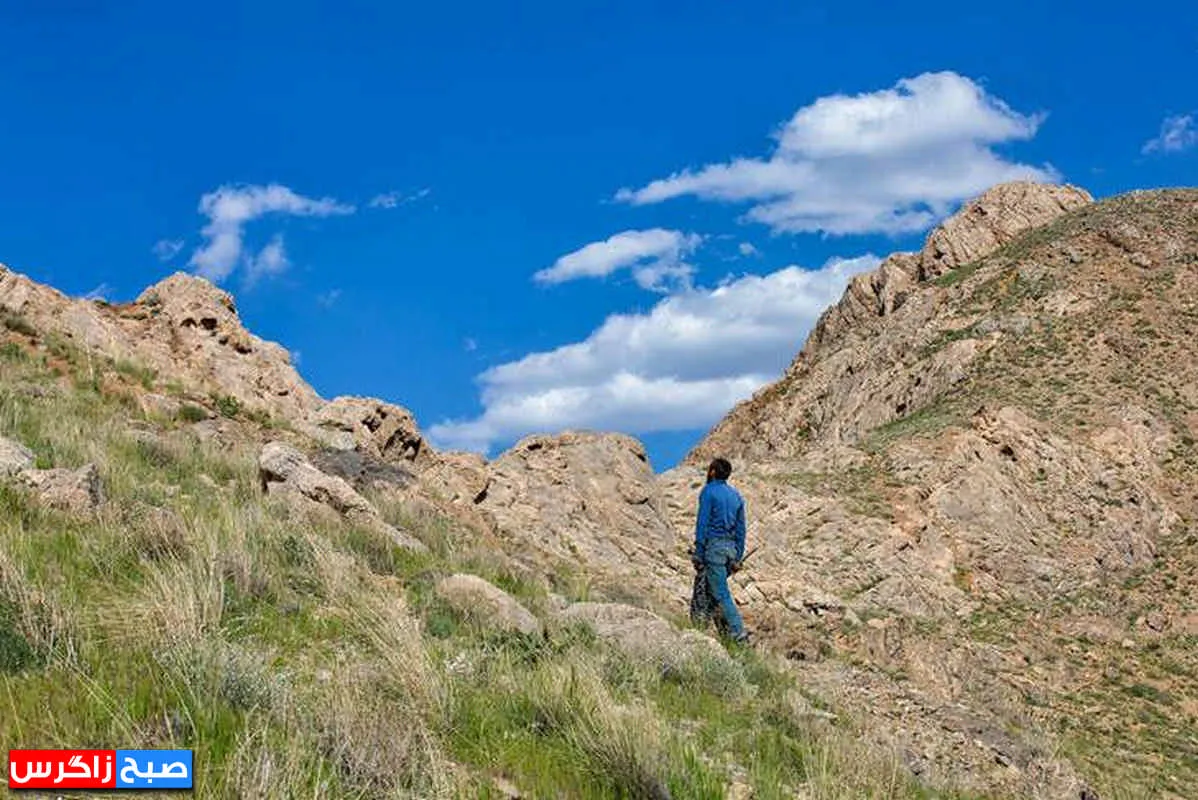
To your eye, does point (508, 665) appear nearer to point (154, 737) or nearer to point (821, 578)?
point (154, 737)

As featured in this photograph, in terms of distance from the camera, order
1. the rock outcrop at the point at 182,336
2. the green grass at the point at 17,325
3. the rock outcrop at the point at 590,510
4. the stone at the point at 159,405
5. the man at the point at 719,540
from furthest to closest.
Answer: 1. the rock outcrop at the point at 182,336
2. the rock outcrop at the point at 590,510
3. the green grass at the point at 17,325
4. the stone at the point at 159,405
5. the man at the point at 719,540

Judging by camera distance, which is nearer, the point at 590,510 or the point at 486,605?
the point at 486,605

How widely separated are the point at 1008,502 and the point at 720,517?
1920 cm

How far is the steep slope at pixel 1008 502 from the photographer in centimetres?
1678

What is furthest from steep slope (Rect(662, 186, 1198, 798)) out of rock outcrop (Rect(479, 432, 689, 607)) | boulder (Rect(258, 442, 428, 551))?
boulder (Rect(258, 442, 428, 551))

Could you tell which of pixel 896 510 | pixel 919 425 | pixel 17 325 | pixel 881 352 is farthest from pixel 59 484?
pixel 881 352

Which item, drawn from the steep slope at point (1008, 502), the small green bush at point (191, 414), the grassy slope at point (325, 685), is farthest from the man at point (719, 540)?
the small green bush at point (191, 414)

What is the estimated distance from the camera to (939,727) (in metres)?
10.1

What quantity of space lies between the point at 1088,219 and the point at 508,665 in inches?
1855

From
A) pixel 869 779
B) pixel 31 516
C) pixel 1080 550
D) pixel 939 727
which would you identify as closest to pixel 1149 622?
pixel 1080 550

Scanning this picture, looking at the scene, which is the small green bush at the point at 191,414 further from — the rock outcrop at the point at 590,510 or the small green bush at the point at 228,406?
the rock outcrop at the point at 590,510

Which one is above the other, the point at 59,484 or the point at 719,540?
the point at 59,484

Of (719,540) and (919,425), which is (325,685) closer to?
(719,540)

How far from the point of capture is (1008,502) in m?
28.5
